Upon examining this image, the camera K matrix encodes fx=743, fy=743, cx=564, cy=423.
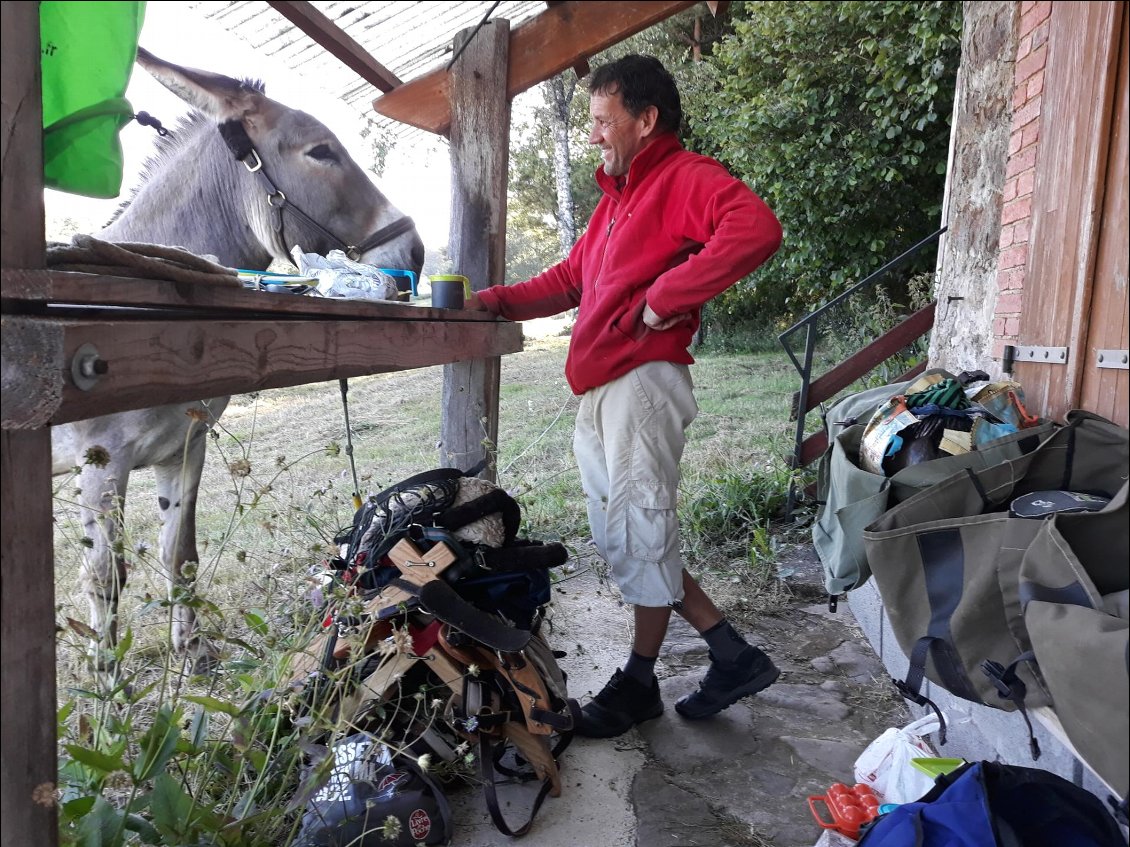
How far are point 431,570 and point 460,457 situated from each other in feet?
4.22

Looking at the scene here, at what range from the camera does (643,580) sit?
2512mm

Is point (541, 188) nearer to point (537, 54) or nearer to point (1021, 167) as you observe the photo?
point (537, 54)

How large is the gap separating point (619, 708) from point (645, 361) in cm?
121

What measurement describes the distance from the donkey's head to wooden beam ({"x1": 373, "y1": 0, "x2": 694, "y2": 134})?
305 mm

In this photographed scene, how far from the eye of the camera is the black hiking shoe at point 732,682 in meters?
2.60

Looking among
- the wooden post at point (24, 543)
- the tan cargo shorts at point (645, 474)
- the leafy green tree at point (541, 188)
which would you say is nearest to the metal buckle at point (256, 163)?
the tan cargo shorts at point (645, 474)

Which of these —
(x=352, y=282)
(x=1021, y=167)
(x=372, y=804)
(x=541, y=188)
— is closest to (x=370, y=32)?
(x=352, y=282)

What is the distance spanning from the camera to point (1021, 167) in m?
2.88

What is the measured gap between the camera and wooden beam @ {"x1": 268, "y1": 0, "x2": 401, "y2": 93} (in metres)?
1.37

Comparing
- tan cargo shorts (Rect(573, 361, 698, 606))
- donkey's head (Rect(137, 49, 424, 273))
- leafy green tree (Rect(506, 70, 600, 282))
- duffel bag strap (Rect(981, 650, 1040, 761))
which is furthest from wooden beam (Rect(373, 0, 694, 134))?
leafy green tree (Rect(506, 70, 600, 282))

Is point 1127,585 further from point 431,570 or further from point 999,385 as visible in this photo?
point 431,570

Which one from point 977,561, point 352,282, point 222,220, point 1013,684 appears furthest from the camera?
point 222,220

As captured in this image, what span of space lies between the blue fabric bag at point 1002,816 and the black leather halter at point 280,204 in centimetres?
249

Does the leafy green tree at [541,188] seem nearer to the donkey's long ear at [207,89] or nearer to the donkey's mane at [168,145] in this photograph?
the donkey's mane at [168,145]
